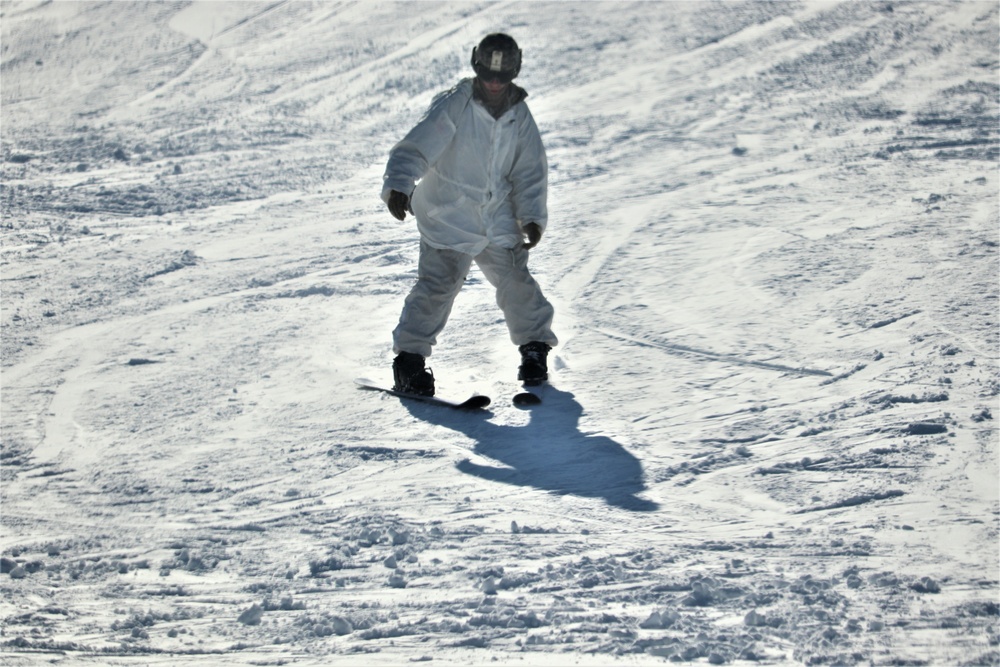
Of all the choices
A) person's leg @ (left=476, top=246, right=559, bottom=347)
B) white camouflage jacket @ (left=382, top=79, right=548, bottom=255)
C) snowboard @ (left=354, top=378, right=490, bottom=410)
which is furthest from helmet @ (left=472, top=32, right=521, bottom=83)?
snowboard @ (left=354, top=378, right=490, bottom=410)

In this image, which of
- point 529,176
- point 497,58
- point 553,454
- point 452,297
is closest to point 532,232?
point 529,176

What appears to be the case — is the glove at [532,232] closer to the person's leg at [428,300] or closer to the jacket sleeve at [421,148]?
the person's leg at [428,300]

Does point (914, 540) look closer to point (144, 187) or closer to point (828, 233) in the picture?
point (828, 233)

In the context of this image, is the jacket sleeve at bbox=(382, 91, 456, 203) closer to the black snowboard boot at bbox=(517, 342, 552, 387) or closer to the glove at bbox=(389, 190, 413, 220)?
the glove at bbox=(389, 190, 413, 220)

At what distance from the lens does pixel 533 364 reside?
15.4 feet

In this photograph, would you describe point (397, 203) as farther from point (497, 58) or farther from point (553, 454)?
point (553, 454)

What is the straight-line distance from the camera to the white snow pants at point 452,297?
467 centimetres

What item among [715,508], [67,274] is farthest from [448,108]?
[67,274]

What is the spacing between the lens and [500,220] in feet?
15.2

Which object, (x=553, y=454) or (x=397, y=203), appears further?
(x=397, y=203)

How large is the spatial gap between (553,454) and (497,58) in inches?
57.7

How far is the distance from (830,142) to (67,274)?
188 inches

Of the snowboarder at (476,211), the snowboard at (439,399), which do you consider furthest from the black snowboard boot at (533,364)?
the snowboard at (439,399)

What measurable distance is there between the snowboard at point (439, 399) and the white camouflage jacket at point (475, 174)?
1.94 ft
